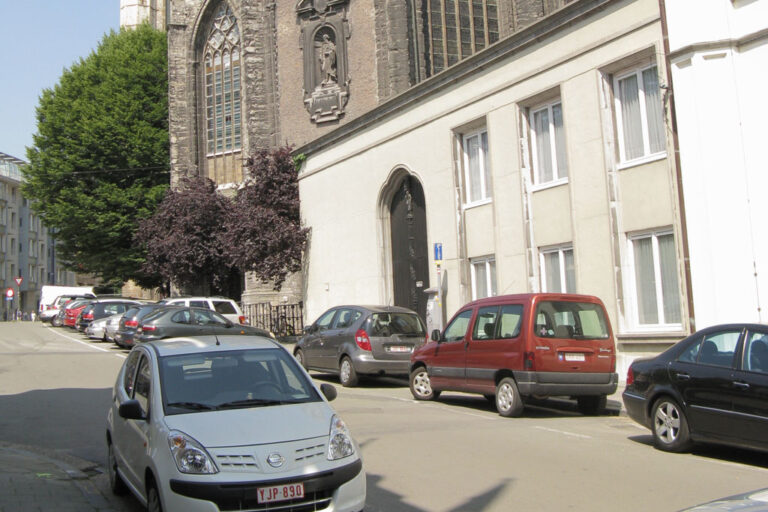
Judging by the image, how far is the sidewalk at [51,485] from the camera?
6.52 m

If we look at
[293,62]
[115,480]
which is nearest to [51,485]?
[115,480]

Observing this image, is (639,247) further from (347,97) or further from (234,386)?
(347,97)

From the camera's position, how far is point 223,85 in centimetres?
4566

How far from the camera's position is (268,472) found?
199 inches

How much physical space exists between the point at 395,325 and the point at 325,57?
903 inches

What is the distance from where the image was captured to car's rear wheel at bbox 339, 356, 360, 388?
15.2m

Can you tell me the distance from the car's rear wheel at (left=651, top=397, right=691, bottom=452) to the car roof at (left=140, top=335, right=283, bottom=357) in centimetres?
459

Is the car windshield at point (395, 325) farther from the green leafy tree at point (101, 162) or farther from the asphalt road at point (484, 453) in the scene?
the green leafy tree at point (101, 162)

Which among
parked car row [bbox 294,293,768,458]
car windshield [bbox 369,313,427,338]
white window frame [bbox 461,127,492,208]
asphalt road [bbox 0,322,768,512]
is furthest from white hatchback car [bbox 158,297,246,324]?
car windshield [bbox 369,313,427,338]

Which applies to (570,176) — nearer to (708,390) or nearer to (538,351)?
(538,351)

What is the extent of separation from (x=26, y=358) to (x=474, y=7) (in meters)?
25.2

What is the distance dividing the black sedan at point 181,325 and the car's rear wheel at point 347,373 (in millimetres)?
6443

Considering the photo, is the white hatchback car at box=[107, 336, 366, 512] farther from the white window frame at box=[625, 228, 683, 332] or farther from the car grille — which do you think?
the white window frame at box=[625, 228, 683, 332]

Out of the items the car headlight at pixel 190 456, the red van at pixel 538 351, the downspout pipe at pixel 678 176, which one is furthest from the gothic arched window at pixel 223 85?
the car headlight at pixel 190 456
